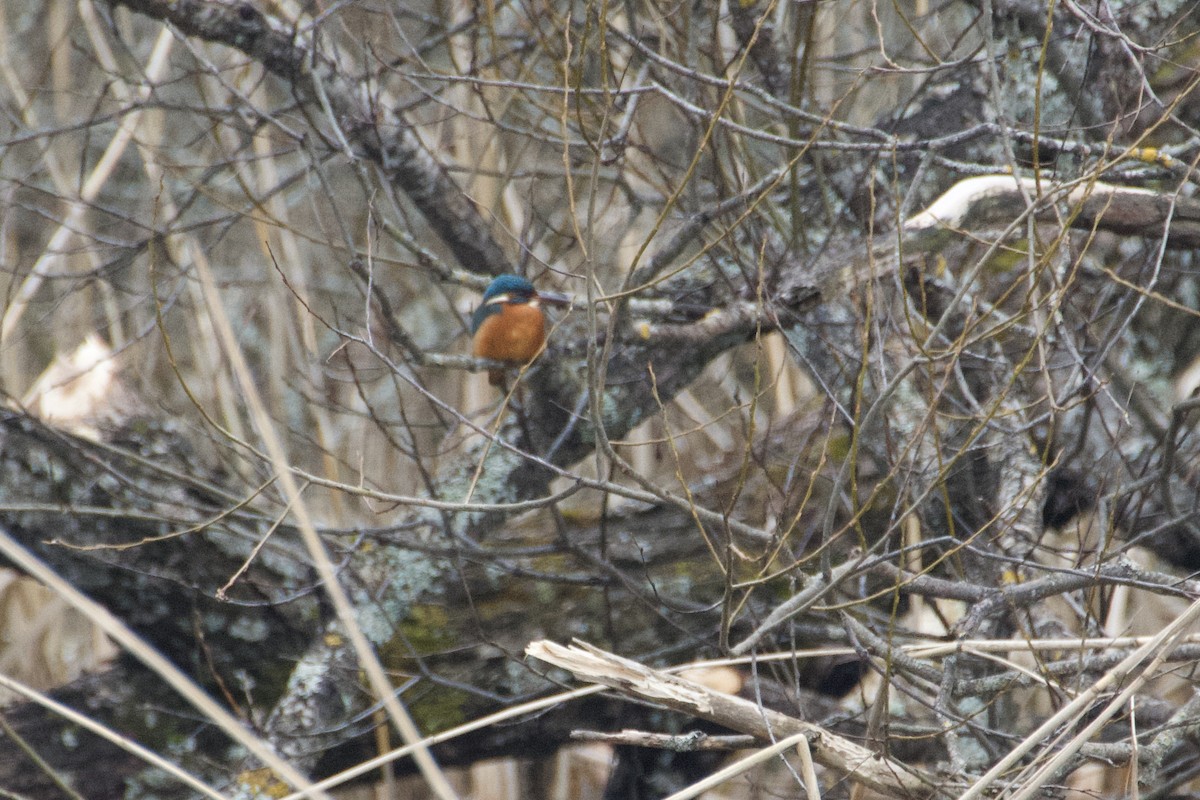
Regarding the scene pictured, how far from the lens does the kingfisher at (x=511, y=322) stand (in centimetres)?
286

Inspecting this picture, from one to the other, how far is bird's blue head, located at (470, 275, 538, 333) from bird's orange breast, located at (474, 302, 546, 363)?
0.06 ft

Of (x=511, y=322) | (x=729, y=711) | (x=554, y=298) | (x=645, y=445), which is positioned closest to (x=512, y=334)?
(x=511, y=322)

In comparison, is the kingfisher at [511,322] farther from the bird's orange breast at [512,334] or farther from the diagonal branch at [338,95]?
the diagonal branch at [338,95]

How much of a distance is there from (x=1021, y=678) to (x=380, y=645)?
1.57 meters

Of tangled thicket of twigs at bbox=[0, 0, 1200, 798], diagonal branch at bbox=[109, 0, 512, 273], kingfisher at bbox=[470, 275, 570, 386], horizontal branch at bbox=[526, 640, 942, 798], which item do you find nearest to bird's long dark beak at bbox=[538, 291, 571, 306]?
kingfisher at bbox=[470, 275, 570, 386]

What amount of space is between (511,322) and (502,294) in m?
0.10

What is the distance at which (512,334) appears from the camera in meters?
2.89

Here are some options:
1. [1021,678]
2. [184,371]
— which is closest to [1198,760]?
[1021,678]

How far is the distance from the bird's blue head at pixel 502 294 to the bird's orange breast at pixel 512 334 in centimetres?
2

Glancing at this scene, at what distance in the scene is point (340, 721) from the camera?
2.68 m

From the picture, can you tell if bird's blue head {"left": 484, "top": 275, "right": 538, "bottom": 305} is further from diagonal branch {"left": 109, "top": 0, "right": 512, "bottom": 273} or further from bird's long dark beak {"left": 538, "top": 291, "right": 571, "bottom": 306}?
diagonal branch {"left": 109, "top": 0, "right": 512, "bottom": 273}

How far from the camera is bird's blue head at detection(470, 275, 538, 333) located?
2824 mm

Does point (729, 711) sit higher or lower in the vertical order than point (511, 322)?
lower

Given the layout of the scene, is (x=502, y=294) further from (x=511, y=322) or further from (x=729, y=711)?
(x=729, y=711)
